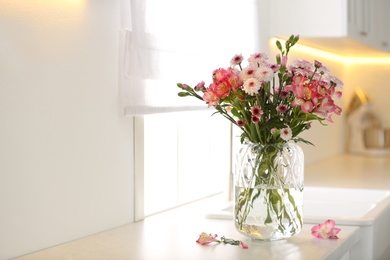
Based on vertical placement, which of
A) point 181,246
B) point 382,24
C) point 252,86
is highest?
point 382,24

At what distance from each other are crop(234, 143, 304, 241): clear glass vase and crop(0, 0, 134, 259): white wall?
38 centimetres

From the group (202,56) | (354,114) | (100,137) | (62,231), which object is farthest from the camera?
(354,114)

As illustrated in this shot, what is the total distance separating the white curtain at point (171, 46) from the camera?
6.95 feet

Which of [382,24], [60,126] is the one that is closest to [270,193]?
[60,126]

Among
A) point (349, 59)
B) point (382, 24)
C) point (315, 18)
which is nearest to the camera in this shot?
point (315, 18)

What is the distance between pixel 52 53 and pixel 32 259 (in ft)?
1.60

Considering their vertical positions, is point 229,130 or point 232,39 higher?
point 232,39

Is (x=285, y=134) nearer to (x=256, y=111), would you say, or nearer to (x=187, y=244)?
(x=256, y=111)

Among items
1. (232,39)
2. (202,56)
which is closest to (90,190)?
(202,56)

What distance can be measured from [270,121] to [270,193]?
0.60 feet

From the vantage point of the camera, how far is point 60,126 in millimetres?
1890

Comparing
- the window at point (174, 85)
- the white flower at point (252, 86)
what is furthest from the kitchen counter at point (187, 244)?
the white flower at point (252, 86)

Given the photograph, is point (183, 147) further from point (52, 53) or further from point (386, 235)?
point (52, 53)

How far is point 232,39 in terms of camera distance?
275 cm
